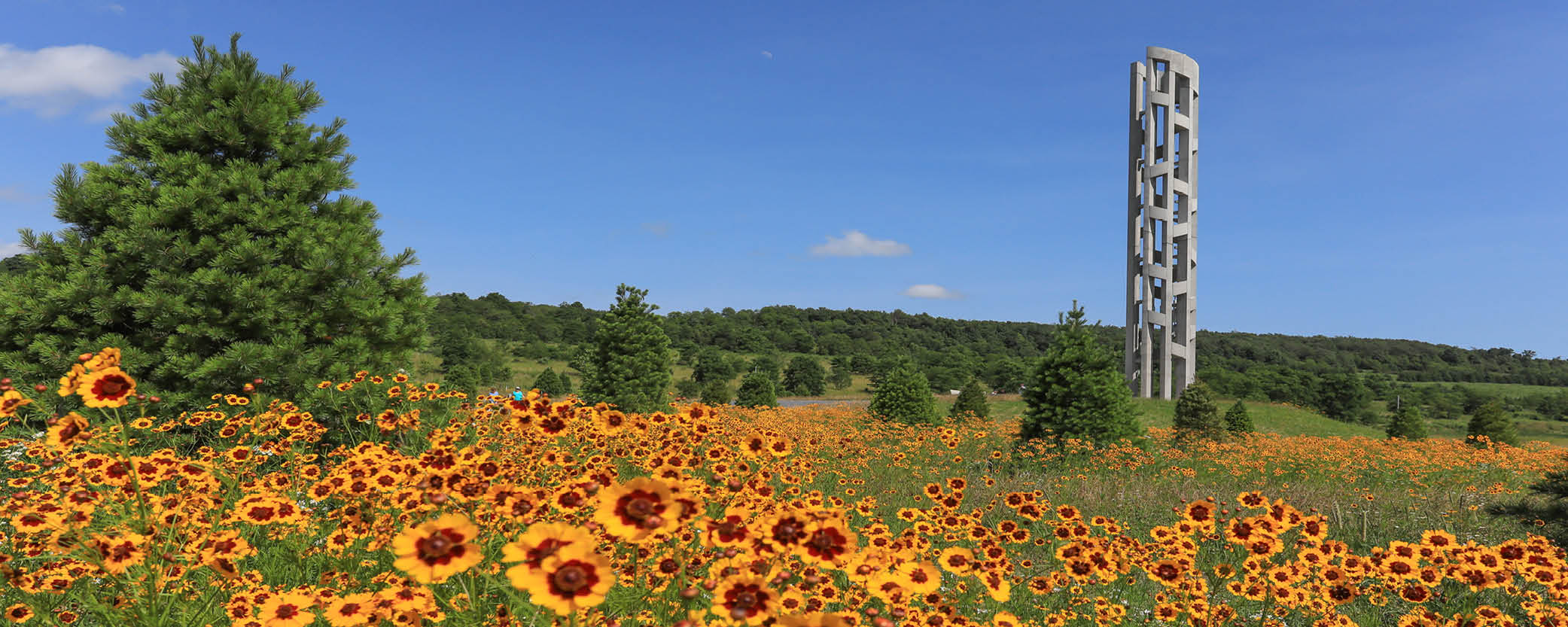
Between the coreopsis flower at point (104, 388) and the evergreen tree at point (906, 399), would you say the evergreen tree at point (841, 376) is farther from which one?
the coreopsis flower at point (104, 388)

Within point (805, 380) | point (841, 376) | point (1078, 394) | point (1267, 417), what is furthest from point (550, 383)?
point (1078, 394)

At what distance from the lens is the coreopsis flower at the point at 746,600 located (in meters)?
1.44

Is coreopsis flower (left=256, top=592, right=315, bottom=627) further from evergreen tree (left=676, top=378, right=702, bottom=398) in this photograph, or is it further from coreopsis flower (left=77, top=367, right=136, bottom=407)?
evergreen tree (left=676, top=378, right=702, bottom=398)

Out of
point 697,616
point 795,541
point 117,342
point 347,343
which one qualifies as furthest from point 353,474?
point 117,342

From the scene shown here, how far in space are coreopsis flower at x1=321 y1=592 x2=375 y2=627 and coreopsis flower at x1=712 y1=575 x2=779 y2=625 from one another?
37.7 inches

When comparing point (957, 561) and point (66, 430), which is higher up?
point (66, 430)

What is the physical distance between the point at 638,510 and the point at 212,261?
7.64 m

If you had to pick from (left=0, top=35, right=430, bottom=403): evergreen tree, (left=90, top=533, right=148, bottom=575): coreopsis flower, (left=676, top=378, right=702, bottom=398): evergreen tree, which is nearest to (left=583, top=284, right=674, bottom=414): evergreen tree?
(left=0, top=35, right=430, bottom=403): evergreen tree

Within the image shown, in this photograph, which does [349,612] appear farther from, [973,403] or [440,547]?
[973,403]

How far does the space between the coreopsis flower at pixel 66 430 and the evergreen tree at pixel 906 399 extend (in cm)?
1545

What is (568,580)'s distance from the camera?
147 centimetres

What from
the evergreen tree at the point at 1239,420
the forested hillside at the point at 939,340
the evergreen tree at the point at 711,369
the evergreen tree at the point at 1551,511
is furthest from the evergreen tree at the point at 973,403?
the forested hillside at the point at 939,340

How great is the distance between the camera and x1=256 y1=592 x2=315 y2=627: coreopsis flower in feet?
7.12

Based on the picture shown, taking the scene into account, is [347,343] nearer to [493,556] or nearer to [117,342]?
[117,342]
